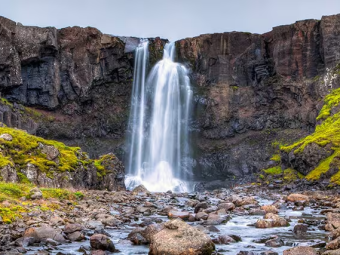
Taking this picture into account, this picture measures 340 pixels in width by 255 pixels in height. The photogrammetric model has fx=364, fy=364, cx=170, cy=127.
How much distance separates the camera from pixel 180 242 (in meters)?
9.18

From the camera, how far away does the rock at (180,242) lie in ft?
29.6

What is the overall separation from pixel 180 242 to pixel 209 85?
5577cm

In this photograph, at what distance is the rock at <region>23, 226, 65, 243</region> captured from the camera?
34.2 ft

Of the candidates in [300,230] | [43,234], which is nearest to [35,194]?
[43,234]

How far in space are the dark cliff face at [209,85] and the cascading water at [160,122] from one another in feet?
5.84

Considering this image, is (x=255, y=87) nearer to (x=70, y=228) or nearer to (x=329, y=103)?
(x=329, y=103)

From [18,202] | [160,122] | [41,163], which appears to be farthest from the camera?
[160,122]

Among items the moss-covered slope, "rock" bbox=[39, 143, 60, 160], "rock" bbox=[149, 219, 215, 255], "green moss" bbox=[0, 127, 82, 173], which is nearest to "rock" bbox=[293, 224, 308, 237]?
"rock" bbox=[149, 219, 215, 255]

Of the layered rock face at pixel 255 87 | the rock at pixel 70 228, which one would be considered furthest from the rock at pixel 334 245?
the layered rock face at pixel 255 87

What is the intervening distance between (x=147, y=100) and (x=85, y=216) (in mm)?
47317

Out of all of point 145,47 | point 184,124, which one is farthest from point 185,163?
point 145,47

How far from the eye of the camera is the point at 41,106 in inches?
2325

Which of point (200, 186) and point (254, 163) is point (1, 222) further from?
point (254, 163)

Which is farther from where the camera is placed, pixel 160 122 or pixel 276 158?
pixel 160 122
